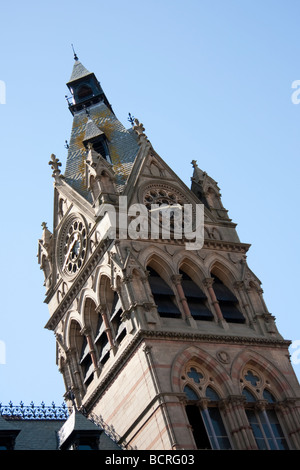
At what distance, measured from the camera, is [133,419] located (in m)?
38.6

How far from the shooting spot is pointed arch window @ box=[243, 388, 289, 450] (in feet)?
127

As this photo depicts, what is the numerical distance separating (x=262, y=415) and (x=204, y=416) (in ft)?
9.12

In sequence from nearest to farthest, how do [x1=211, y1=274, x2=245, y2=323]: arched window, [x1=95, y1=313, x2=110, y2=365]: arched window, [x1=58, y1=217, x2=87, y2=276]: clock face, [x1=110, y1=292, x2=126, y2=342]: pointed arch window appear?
[x1=110, y1=292, x2=126, y2=342]: pointed arch window → [x1=95, y1=313, x2=110, y2=365]: arched window → [x1=211, y1=274, x2=245, y2=323]: arched window → [x1=58, y1=217, x2=87, y2=276]: clock face

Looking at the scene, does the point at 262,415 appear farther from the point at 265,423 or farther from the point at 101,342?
the point at 101,342

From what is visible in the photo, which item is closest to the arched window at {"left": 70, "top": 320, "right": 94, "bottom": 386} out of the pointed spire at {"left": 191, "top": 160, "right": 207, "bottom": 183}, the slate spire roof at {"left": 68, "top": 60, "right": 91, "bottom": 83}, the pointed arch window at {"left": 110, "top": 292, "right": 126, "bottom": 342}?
the pointed arch window at {"left": 110, "top": 292, "right": 126, "bottom": 342}

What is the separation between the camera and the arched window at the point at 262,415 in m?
38.8

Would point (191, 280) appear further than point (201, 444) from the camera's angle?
Yes

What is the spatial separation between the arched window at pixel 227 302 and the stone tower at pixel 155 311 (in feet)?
0.18

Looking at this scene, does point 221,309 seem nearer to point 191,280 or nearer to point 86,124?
point 191,280

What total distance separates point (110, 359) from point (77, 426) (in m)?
4.67

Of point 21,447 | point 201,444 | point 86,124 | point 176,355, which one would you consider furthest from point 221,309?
point 86,124

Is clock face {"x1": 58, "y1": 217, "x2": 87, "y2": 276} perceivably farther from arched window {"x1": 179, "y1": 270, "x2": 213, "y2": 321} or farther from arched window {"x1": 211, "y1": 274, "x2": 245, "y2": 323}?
arched window {"x1": 211, "y1": 274, "x2": 245, "y2": 323}

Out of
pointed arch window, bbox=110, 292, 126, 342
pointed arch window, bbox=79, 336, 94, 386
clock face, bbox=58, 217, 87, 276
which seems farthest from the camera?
clock face, bbox=58, 217, 87, 276

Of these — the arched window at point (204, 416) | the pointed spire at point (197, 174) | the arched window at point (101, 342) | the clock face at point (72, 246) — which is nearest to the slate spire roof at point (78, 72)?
the pointed spire at point (197, 174)
